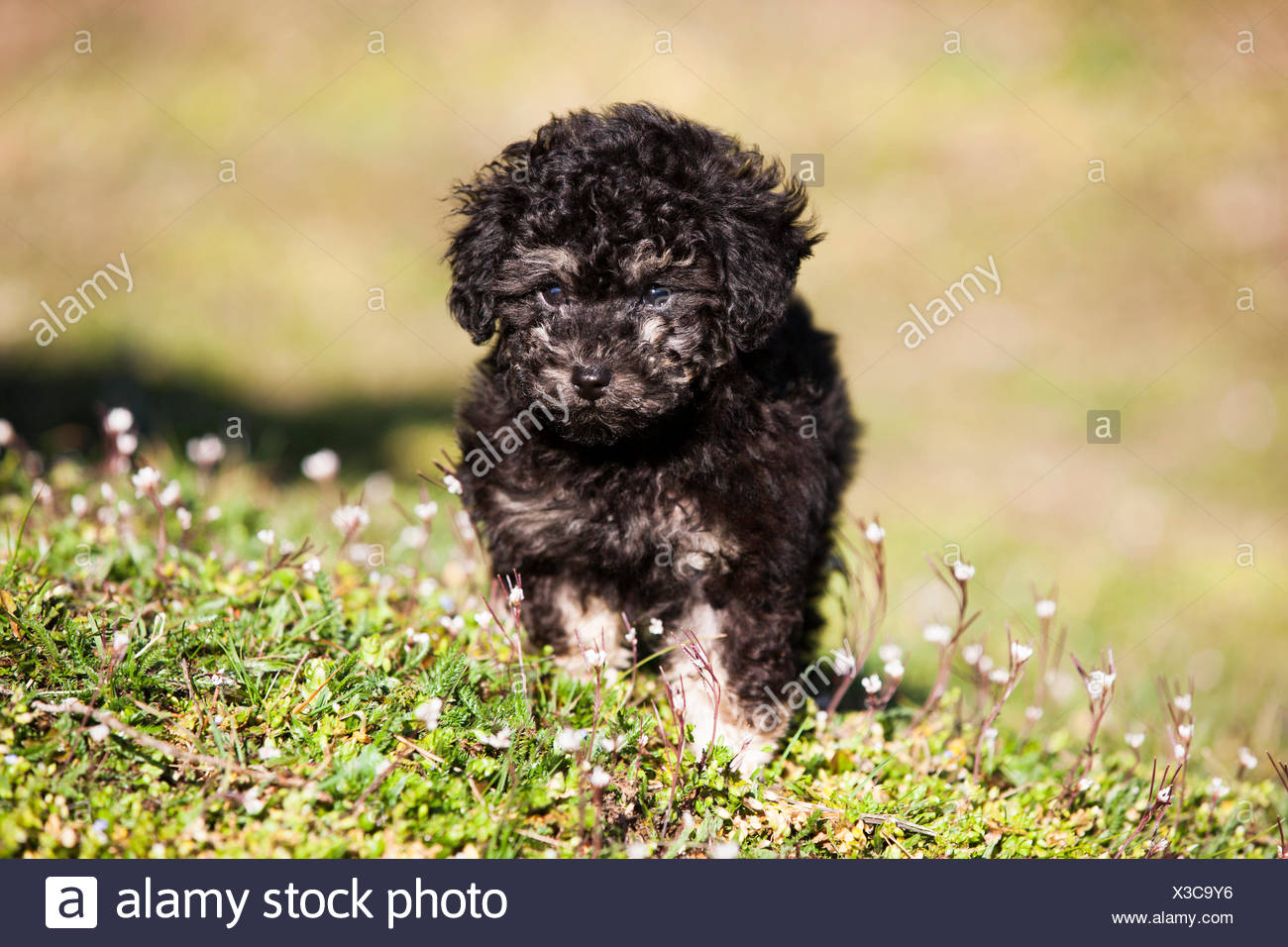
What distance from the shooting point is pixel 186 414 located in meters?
8.54

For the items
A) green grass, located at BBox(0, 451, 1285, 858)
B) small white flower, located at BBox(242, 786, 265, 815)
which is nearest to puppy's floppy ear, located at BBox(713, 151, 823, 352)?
green grass, located at BBox(0, 451, 1285, 858)

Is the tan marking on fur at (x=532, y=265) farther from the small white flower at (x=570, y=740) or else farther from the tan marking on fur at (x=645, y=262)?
the small white flower at (x=570, y=740)

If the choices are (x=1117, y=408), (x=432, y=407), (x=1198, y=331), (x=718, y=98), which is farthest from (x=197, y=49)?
(x=1198, y=331)

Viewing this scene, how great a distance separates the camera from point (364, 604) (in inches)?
174

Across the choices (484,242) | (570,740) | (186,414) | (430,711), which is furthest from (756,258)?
(186,414)

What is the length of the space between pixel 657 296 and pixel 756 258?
1.25 feet

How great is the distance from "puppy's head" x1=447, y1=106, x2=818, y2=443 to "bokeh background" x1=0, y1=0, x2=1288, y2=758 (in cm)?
479

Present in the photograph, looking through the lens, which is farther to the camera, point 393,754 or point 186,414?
point 186,414

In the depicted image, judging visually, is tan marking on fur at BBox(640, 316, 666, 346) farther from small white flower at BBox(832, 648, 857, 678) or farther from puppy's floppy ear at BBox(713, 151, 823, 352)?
→ small white flower at BBox(832, 648, 857, 678)

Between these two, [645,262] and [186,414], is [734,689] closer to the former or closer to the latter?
[645,262]

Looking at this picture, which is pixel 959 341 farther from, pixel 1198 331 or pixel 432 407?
pixel 432 407

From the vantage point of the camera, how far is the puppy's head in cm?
365

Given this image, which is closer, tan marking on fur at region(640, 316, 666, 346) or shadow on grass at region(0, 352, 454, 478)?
tan marking on fur at region(640, 316, 666, 346)
